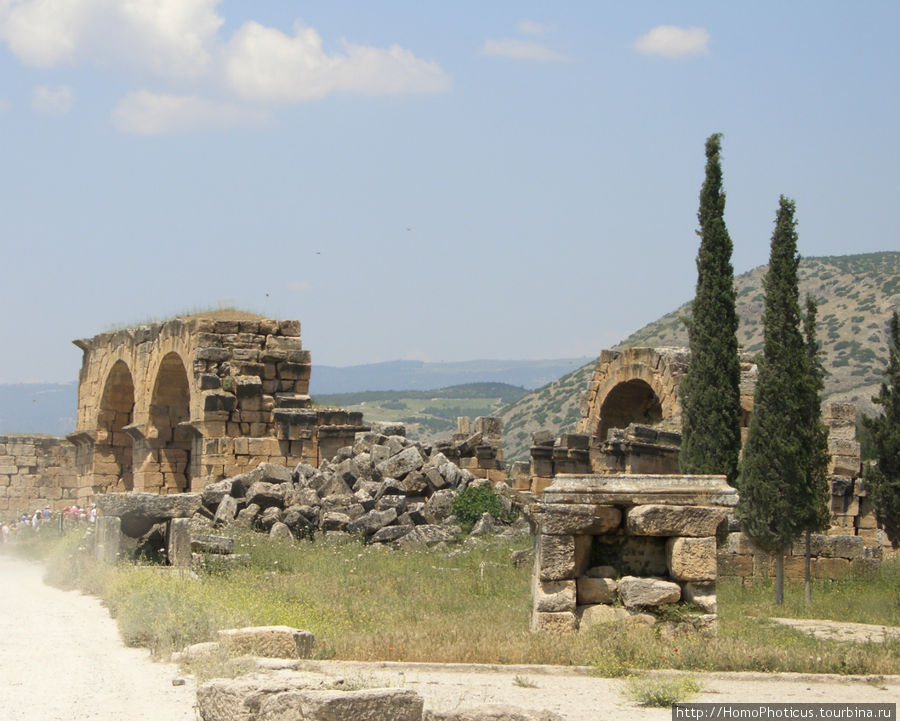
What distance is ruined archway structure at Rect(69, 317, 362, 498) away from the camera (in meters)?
20.9

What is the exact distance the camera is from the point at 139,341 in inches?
989

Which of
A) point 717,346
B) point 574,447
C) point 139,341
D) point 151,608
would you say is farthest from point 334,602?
point 139,341

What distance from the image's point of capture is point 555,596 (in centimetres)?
899

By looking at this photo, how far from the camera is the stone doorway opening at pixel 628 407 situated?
974 inches

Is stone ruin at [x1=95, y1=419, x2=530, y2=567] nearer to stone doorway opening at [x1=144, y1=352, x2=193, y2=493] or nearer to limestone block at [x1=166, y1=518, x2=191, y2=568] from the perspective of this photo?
limestone block at [x1=166, y1=518, x2=191, y2=568]

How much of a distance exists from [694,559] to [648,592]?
399 millimetres

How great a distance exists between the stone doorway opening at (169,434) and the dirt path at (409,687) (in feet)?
47.4

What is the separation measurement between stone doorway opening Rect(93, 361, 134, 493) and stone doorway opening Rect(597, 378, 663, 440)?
10.3 metres

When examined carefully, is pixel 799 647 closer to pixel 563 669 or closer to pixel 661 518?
pixel 661 518

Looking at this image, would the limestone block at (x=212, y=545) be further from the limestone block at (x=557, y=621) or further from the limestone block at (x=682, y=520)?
the limestone block at (x=682, y=520)

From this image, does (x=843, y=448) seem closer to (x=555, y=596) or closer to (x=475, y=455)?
(x=475, y=455)

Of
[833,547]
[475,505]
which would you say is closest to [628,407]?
[475,505]

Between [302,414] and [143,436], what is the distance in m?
4.92

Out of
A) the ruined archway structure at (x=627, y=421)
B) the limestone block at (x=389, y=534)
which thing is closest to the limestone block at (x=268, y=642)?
the limestone block at (x=389, y=534)
